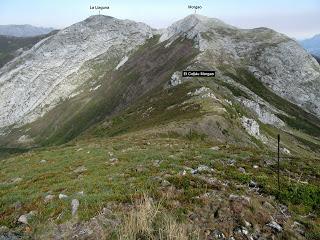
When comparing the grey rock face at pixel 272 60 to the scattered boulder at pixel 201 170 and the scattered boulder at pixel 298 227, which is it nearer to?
the scattered boulder at pixel 201 170

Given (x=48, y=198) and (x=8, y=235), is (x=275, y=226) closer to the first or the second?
(x=8, y=235)

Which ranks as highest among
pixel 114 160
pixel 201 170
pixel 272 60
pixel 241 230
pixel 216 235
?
pixel 216 235

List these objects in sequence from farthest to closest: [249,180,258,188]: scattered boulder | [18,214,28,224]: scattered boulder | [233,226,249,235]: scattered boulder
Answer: [249,180,258,188]: scattered boulder → [18,214,28,224]: scattered boulder → [233,226,249,235]: scattered boulder

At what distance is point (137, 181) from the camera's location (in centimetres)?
2255

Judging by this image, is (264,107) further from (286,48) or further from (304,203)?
(304,203)

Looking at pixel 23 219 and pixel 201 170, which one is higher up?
pixel 23 219

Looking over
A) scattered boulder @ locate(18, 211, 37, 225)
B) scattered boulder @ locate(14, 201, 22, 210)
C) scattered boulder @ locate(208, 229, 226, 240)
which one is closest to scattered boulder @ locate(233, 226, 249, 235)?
scattered boulder @ locate(208, 229, 226, 240)

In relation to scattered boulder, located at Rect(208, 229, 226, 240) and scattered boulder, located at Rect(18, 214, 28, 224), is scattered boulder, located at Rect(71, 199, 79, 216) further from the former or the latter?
scattered boulder, located at Rect(208, 229, 226, 240)

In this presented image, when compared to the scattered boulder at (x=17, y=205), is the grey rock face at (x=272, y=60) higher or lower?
lower

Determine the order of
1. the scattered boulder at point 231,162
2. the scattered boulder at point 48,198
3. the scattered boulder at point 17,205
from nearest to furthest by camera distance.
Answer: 1. the scattered boulder at point 17,205
2. the scattered boulder at point 48,198
3. the scattered boulder at point 231,162

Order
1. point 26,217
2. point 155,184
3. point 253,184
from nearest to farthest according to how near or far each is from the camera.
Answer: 1. point 26,217
2. point 155,184
3. point 253,184

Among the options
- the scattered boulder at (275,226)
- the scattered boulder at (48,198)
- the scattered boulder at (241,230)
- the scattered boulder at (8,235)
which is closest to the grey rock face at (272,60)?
the scattered boulder at (48,198)

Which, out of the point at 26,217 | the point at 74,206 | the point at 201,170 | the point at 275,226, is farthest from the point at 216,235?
the point at 201,170

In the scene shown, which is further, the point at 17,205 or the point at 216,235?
the point at 17,205
